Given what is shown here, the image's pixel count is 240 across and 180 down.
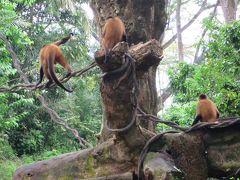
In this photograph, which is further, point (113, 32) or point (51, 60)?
point (51, 60)

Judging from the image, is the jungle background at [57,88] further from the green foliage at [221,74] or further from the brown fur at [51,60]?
the brown fur at [51,60]

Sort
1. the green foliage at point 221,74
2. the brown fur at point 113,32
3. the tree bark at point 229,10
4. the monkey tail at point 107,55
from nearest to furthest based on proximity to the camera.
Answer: the monkey tail at point 107,55 → the brown fur at point 113,32 → the green foliage at point 221,74 → the tree bark at point 229,10

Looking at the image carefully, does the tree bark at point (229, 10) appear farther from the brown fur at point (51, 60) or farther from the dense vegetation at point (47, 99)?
the brown fur at point (51, 60)

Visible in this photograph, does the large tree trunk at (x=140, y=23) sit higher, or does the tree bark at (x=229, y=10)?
the tree bark at (x=229, y=10)

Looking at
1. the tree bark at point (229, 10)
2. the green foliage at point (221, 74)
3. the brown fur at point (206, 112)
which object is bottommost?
the brown fur at point (206, 112)

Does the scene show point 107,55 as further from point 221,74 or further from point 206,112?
point 221,74

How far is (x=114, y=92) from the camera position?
3.04 metres

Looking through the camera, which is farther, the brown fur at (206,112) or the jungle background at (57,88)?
the jungle background at (57,88)

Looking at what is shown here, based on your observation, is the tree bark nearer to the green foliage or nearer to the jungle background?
the jungle background

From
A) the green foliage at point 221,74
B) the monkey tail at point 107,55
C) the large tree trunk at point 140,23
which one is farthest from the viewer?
the green foliage at point 221,74

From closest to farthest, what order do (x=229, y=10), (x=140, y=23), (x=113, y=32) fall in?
1. (x=113, y=32)
2. (x=140, y=23)
3. (x=229, y=10)

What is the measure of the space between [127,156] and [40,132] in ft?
31.5

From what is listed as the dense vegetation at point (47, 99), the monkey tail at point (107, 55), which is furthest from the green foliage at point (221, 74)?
the dense vegetation at point (47, 99)

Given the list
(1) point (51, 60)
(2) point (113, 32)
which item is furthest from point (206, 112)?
(1) point (51, 60)
